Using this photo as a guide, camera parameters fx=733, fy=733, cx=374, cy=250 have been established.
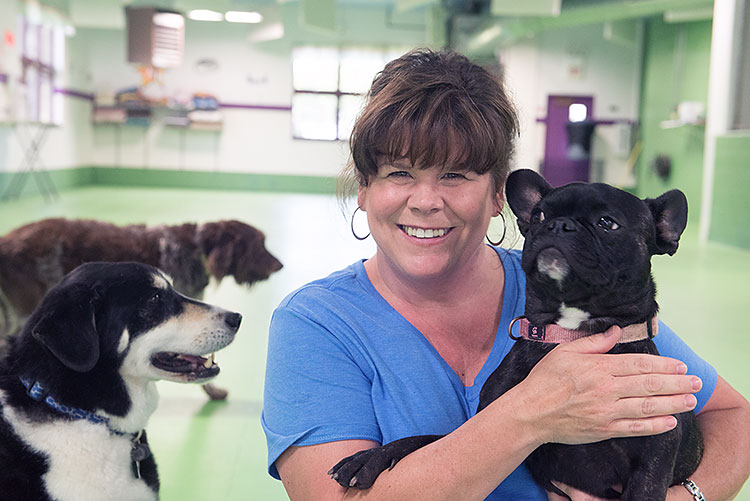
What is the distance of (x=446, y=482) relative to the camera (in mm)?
1170

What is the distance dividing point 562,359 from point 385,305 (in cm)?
46

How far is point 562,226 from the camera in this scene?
4.09 ft

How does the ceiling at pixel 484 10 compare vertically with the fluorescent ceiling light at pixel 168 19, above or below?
above

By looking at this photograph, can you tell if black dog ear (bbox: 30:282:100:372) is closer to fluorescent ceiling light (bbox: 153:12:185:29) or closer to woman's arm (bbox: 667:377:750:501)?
woman's arm (bbox: 667:377:750:501)

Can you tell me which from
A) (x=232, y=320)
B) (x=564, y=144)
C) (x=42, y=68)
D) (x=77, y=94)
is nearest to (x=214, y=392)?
(x=232, y=320)

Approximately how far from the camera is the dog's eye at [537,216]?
1.36 meters

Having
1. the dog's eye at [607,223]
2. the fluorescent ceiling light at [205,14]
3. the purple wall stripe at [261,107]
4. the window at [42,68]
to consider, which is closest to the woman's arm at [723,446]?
the dog's eye at [607,223]

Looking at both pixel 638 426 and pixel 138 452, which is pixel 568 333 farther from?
pixel 138 452

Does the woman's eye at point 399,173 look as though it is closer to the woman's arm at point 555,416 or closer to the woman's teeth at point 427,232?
the woman's teeth at point 427,232

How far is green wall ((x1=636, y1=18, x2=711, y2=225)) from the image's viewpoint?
41.0 feet

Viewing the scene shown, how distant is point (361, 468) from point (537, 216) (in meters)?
0.56

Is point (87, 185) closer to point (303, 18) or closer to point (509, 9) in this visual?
point (303, 18)

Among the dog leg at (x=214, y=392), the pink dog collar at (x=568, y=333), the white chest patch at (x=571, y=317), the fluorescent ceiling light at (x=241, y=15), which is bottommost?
the dog leg at (x=214, y=392)

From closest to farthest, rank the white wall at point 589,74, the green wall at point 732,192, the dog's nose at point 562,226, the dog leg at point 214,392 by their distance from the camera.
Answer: the dog's nose at point 562,226 < the dog leg at point 214,392 < the green wall at point 732,192 < the white wall at point 589,74
